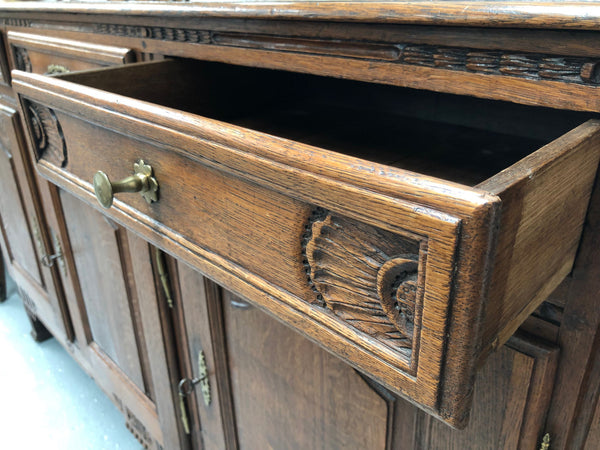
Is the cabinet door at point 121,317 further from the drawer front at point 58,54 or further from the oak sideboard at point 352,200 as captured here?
the drawer front at point 58,54

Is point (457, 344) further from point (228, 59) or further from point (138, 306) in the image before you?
A: point (138, 306)

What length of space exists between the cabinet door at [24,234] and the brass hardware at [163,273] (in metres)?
0.48

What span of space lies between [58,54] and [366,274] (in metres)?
0.63

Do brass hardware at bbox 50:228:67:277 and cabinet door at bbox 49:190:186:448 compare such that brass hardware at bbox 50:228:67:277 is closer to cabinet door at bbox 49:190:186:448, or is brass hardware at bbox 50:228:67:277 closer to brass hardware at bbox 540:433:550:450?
cabinet door at bbox 49:190:186:448

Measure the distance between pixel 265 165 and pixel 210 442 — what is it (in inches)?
23.3

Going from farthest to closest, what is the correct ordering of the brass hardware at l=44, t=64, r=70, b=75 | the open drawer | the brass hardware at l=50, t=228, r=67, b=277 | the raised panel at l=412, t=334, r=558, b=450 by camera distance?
the brass hardware at l=50, t=228, r=67, b=277 → the brass hardware at l=44, t=64, r=70, b=75 → the raised panel at l=412, t=334, r=558, b=450 → the open drawer

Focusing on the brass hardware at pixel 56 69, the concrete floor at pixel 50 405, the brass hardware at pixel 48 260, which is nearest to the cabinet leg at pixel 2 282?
the concrete floor at pixel 50 405

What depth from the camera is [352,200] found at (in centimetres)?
23

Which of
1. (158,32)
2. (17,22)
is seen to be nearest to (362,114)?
(158,32)

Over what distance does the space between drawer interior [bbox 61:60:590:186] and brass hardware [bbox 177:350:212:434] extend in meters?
0.32

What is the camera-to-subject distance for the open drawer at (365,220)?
0.71 feet

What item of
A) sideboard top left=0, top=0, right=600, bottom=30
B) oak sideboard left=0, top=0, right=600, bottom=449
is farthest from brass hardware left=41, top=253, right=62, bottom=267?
sideboard top left=0, top=0, right=600, bottom=30

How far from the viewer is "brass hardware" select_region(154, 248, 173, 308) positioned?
637 millimetres

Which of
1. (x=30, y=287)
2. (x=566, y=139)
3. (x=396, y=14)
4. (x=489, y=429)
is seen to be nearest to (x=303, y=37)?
(x=396, y=14)
